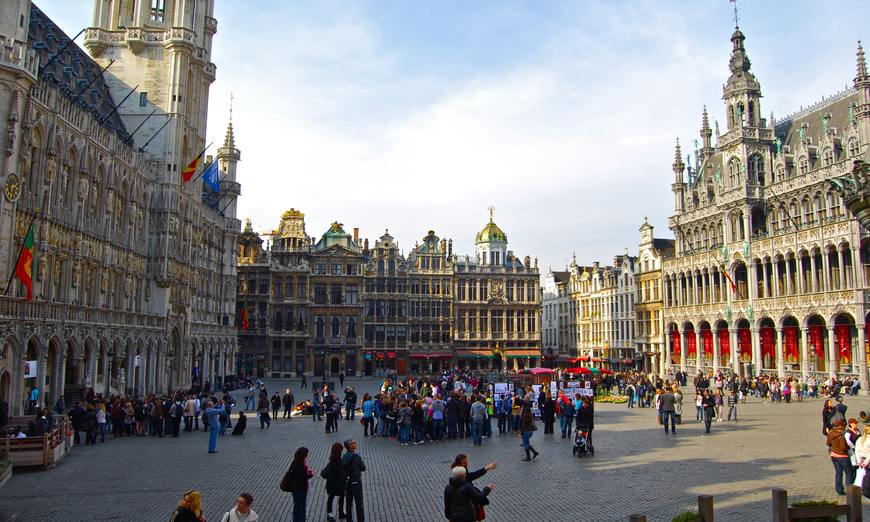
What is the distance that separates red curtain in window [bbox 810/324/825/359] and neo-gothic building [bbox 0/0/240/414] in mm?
46268

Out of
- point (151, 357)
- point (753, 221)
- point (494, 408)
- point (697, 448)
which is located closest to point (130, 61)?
point (151, 357)

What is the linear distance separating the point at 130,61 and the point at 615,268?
6212cm

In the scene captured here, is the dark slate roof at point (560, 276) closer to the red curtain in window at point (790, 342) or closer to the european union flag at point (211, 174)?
the red curtain in window at point (790, 342)

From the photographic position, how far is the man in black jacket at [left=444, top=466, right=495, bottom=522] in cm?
838

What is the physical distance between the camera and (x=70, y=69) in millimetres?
39062

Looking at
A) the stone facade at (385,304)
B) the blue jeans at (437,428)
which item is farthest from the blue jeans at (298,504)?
the stone facade at (385,304)

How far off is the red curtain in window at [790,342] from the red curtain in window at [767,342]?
1.91 metres

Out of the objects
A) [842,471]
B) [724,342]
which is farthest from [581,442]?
[724,342]

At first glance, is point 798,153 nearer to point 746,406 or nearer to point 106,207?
point 746,406

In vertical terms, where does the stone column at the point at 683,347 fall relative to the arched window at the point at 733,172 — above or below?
below

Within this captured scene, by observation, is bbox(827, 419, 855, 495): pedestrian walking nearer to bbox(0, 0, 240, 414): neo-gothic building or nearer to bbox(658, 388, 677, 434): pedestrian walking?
bbox(658, 388, 677, 434): pedestrian walking

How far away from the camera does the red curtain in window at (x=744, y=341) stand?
55719mm

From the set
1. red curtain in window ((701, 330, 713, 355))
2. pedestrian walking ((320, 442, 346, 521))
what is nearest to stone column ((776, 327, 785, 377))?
red curtain in window ((701, 330, 713, 355))

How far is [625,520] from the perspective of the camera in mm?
11578
